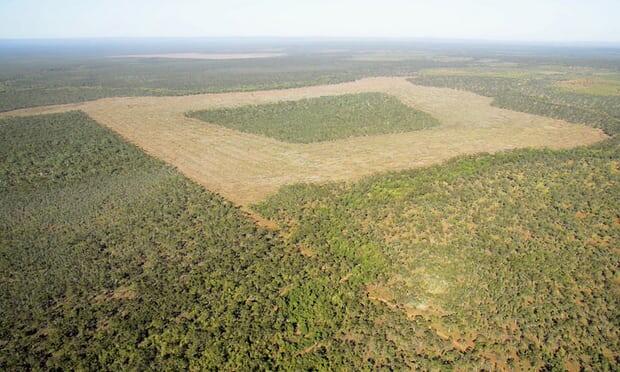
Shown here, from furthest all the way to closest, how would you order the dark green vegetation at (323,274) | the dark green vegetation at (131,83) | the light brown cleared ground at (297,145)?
Result: the dark green vegetation at (131,83) < the light brown cleared ground at (297,145) < the dark green vegetation at (323,274)

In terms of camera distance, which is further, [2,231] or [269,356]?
[2,231]

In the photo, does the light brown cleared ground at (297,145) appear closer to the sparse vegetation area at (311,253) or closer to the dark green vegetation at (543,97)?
the sparse vegetation area at (311,253)

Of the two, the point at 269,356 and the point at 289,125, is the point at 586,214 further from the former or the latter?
the point at 289,125

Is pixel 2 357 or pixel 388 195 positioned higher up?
pixel 388 195

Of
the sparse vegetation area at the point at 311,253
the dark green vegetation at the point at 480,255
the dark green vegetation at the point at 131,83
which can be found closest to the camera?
the sparse vegetation area at the point at 311,253

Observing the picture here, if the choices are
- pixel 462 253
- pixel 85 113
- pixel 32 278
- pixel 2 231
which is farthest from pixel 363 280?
pixel 85 113

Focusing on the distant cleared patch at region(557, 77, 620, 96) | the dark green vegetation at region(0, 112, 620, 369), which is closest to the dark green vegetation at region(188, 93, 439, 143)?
the dark green vegetation at region(0, 112, 620, 369)

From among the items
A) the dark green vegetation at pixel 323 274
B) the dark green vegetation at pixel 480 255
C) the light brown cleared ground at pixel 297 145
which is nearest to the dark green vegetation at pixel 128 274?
the dark green vegetation at pixel 323 274
